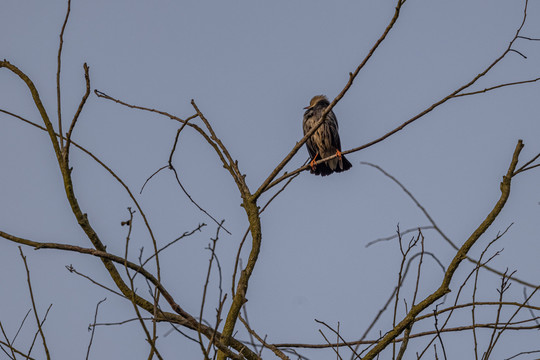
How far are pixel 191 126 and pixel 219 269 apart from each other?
3.39 feet

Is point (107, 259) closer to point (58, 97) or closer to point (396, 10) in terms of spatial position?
point (58, 97)

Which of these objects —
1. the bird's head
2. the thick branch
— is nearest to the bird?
the bird's head

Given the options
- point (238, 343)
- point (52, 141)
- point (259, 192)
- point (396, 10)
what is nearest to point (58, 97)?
point (52, 141)

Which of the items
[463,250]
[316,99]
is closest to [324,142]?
[316,99]

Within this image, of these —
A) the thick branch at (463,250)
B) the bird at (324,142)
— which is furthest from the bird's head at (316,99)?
the thick branch at (463,250)

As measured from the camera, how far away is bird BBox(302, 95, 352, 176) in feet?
28.6

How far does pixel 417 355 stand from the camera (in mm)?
2617

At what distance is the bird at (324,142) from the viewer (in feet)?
28.6

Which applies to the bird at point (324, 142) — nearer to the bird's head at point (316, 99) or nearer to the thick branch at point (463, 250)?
the bird's head at point (316, 99)

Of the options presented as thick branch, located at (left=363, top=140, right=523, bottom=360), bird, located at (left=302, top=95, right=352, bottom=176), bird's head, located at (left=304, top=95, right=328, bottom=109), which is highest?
bird's head, located at (left=304, top=95, right=328, bottom=109)

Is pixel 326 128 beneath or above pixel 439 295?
above

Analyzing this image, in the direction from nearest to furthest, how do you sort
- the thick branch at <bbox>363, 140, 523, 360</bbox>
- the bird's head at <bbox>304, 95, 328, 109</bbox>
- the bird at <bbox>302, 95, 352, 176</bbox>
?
the thick branch at <bbox>363, 140, 523, 360</bbox> → the bird at <bbox>302, 95, 352, 176</bbox> → the bird's head at <bbox>304, 95, 328, 109</bbox>

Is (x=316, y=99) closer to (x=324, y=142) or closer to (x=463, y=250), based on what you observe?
(x=324, y=142)

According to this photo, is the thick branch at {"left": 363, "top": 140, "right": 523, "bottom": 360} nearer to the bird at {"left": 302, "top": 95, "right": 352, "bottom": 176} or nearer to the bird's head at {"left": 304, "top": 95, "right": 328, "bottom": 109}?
the bird at {"left": 302, "top": 95, "right": 352, "bottom": 176}
